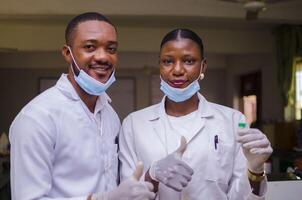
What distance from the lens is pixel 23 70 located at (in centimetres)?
830

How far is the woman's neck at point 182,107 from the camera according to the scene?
5.48 ft

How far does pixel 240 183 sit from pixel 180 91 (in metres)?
0.41

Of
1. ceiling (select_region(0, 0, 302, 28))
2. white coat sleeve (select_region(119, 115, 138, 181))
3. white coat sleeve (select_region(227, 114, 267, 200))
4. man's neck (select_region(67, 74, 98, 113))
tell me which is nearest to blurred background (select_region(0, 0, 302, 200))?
ceiling (select_region(0, 0, 302, 28))

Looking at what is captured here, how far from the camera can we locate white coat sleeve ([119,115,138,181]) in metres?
1.53

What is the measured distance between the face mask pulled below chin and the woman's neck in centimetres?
4

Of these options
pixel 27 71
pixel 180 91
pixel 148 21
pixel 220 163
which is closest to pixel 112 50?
pixel 180 91

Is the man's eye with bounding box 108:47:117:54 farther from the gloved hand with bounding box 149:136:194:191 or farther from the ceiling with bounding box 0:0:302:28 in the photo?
the ceiling with bounding box 0:0:302:28

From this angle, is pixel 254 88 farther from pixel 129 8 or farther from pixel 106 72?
pixel 106 72

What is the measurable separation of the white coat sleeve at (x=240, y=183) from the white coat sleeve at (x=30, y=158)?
59 cm

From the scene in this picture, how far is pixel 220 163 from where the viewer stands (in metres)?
1.55

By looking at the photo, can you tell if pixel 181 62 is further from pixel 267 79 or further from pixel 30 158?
pixel 267 79

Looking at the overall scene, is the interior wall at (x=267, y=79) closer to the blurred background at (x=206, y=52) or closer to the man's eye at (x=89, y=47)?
the blurred background at (x=206, y=52)

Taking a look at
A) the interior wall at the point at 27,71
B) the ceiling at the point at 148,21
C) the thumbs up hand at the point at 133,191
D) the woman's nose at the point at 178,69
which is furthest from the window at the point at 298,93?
the thumbs up hand at the point at 133,191

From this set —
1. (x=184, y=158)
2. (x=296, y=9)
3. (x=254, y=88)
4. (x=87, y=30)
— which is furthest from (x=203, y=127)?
(x=254, y=88)
